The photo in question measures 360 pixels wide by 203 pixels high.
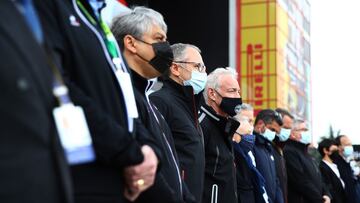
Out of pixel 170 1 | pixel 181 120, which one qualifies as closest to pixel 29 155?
pixel 181 120

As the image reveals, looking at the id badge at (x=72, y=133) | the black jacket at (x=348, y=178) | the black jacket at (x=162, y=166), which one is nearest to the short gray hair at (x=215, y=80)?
the black jacket at (x=162, y=166)

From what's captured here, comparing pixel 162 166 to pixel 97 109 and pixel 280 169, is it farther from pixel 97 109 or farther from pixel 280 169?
pixel 280 169

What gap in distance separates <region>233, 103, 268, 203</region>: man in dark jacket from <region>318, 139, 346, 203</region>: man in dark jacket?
3960 mm

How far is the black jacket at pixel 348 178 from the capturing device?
9969 mm

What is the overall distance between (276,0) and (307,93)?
9.45 m

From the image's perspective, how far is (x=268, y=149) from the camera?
6.88 metres

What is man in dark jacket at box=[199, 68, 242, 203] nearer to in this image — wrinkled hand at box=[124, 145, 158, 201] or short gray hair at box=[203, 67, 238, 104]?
short gray hair at box=[203, 67, 238, 104]

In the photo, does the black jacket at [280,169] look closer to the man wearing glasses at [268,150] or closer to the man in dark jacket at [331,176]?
the man wearing glasses at [268,150]

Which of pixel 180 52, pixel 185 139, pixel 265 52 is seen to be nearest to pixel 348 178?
pixel 180 52

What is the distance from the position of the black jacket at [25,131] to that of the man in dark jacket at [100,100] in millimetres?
542

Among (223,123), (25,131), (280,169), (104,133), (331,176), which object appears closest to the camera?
(25,131)

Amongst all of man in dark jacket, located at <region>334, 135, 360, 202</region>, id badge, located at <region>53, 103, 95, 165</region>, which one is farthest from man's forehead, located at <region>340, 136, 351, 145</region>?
id badge, located at <region>53, 103, 95, 165</region>

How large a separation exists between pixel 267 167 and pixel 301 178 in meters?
1.82

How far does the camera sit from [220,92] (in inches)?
223
